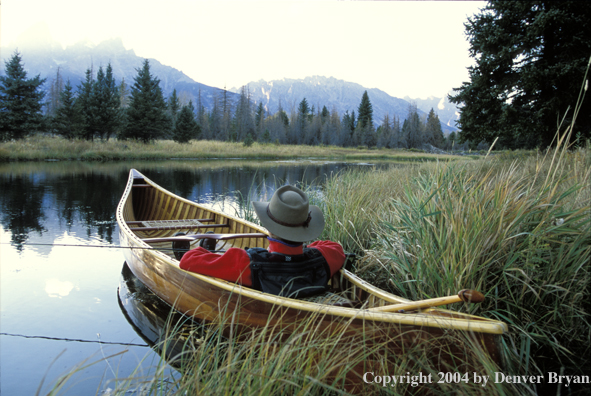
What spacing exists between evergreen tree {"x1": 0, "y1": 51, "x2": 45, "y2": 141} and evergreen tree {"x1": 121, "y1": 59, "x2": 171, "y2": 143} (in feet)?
22.3

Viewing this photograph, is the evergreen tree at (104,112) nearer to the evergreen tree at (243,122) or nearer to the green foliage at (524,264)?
the evergreen tree at (243,122)

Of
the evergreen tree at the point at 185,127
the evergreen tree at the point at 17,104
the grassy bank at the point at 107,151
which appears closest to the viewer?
the grassy bank at the point at 107,151

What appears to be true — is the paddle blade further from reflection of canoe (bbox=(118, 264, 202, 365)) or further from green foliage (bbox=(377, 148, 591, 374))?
reflection of canoe (bbox=(118, 264, 202, 365))

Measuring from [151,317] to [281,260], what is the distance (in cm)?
223

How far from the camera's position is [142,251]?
411 centimetres

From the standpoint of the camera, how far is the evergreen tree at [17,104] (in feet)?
82.9

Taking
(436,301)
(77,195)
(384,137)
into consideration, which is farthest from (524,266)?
(384,137)

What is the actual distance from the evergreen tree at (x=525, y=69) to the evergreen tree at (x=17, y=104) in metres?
28.8

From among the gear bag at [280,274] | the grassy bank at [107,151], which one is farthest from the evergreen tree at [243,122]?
the gear bag at [280,274]

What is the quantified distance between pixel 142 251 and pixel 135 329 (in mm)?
865

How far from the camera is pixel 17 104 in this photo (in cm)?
2597

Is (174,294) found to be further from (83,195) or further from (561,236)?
(83,195)

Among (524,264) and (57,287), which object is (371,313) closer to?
(524,264)

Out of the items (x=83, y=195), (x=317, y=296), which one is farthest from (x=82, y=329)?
(x=83, y=195)
